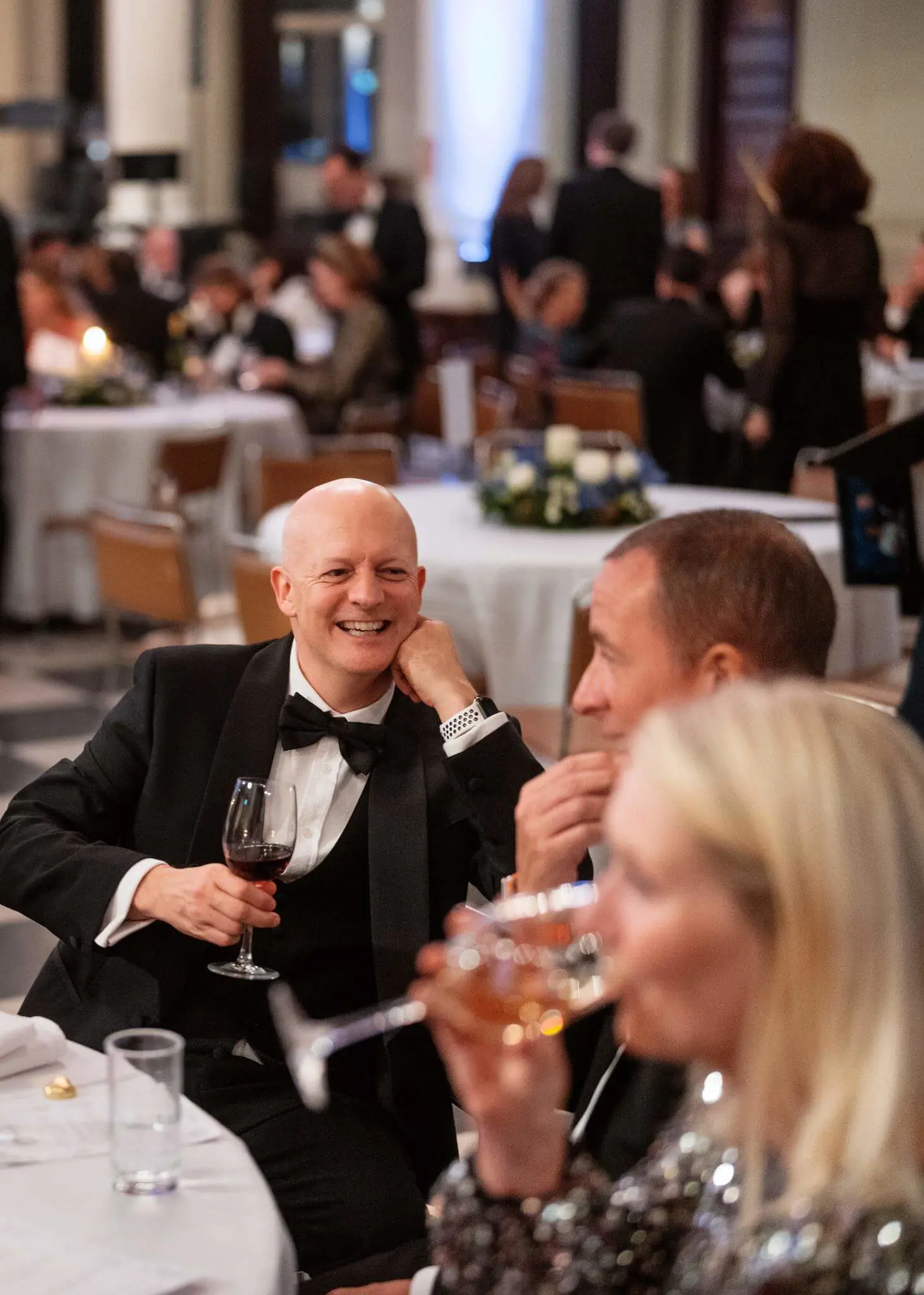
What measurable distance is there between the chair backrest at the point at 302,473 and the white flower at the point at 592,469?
1141mm

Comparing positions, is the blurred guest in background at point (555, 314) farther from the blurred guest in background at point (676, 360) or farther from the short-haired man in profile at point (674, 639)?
the short-haired man in profile at point (674, 639)

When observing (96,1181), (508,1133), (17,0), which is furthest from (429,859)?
(17,0)

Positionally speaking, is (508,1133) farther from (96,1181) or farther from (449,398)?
(449,398)

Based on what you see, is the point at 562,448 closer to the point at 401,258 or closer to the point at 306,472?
the point at 306,472

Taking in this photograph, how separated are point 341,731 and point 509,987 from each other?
1065mm

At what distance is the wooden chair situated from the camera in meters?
5.84

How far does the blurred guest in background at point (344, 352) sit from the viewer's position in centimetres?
894

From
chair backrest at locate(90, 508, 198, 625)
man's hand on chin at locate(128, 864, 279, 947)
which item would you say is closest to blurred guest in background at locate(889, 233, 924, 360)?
chair backrest at locate(90, 508, 198, 625)

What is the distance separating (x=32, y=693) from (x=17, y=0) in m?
13.5

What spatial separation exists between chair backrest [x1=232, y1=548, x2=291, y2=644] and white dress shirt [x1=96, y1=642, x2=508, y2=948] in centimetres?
175

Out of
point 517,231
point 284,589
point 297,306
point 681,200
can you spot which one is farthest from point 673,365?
point 284,589

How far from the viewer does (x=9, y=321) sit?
6980 millimetres

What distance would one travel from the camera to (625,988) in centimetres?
110

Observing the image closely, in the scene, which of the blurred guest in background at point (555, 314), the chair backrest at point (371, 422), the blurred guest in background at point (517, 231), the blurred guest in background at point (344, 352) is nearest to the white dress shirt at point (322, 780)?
the chair backrest at point (371, 422)
